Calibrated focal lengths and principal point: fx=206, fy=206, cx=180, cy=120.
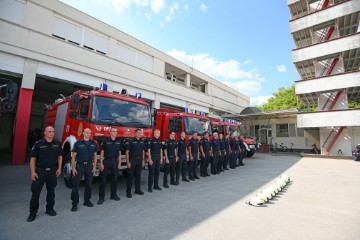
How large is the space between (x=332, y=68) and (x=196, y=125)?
616 inches

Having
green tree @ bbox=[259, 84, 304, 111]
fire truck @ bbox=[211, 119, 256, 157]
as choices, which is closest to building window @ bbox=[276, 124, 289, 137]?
fire truck @ bbox=[211, 119, 256, 157]

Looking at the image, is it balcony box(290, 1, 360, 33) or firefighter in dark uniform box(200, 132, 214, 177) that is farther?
balcony box(290, 1, 360, 33)

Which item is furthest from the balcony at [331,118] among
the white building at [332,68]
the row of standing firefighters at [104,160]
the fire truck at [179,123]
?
the row of standing firefighters at [104,160]

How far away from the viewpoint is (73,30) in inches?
489

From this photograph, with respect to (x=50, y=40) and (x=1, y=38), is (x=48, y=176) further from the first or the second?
(x=50, y=40)

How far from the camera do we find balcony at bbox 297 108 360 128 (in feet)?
50.9

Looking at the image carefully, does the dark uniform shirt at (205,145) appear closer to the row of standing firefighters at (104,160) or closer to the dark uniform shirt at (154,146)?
the row of standing firefighters at (104,160)

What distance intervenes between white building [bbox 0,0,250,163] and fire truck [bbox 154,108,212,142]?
5667mm

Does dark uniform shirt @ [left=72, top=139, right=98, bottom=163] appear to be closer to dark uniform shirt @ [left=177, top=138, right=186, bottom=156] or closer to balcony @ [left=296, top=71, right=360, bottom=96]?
dark uniform shirt @ [left=177, top=138, right=186, bottom=156]

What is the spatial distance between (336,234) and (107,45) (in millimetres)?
14842

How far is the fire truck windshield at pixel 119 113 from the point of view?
5.84m

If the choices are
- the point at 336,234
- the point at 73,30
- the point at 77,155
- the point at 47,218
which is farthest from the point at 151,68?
the point at 336,234

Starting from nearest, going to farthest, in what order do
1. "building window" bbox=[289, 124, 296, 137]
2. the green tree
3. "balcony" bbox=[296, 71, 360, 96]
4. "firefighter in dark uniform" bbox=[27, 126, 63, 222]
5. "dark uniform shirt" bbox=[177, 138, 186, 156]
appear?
"firefighter in dark uniform" bbox=[27, 126, 63, 222] < "dark uniform shirt" bbox=[177, 138, 186, 156] < "balcony" bbox=[296, 71, 360, 96] < "building window" bbox=[289, 124, 296, 137] < the green tree

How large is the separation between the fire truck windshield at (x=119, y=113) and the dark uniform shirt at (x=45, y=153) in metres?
1.51
